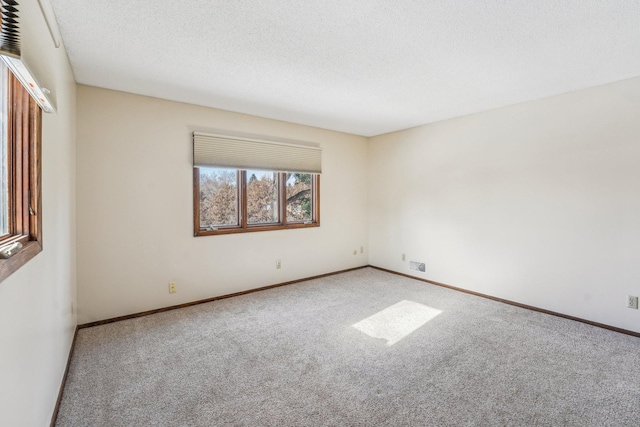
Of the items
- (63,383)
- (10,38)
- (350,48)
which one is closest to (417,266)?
(350,48)

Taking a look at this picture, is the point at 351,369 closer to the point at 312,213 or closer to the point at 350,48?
the point at 350,48

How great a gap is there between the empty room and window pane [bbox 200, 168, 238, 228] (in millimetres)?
29

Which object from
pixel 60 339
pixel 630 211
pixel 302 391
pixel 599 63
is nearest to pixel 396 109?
pixel 599 63

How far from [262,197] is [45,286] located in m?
2.86

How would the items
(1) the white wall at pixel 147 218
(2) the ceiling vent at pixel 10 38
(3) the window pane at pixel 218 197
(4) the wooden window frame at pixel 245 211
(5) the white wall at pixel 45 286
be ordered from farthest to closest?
(3) the window pane at pixel 218 197 → (4) the wooden window frame at pixel 245 211 → (1) the white wall at pixel 147 218 → (5) the white wall at pixel 45 286 → (2) the ceiling vent at pixel 10 38

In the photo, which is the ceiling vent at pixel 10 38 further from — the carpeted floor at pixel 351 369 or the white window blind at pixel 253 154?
the white window blind at pixel 253 154

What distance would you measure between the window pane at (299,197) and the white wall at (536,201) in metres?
1.50

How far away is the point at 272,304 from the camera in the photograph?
12.2 ft

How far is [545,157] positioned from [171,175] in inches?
166

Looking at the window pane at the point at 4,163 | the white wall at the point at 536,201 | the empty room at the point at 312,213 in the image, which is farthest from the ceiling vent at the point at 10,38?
the white wall at the point at 536,201

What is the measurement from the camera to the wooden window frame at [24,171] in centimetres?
134

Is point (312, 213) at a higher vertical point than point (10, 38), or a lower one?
lower

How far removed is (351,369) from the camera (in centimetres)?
232

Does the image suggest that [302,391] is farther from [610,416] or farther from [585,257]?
[585,257]
